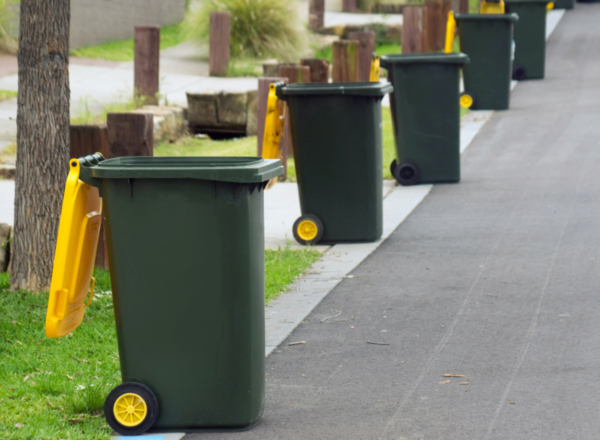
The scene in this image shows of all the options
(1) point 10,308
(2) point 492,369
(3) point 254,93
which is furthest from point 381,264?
(3) point 254,93

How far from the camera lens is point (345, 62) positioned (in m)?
12.1

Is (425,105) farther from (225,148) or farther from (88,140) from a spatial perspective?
(88,140)

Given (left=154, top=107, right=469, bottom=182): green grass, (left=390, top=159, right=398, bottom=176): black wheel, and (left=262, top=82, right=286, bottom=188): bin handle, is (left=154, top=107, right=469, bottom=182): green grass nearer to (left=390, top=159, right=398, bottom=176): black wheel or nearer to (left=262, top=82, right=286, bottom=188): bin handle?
(left=390, top=159, right=398, bottom=176): black wheel

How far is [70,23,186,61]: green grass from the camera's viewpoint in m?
17.2

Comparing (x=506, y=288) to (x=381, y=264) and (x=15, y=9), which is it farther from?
(x=15, y=9)

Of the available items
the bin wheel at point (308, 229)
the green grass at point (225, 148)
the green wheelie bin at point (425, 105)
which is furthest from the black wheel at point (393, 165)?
the bin wheel at point (308, 229)

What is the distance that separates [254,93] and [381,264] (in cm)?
606

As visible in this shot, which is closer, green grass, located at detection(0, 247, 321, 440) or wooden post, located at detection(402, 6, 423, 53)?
green grass, located at detection(0, 247, 321, 440)

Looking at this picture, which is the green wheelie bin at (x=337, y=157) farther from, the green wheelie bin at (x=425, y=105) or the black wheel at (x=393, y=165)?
the black wheel at (x=393, y=165)

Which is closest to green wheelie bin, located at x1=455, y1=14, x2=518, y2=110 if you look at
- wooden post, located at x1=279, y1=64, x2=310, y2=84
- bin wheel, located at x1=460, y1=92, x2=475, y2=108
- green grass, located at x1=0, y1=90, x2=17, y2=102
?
bin wheel, located at x1=460, y1=92, x2=475, y2=108

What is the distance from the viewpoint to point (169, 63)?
1722 cm

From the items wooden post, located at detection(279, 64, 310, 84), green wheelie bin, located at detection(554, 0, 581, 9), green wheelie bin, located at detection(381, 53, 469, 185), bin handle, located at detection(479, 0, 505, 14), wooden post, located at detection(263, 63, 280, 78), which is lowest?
green wheelie bin, located at detection(381, 53, 469, 185)

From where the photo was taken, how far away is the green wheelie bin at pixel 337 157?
6887mm

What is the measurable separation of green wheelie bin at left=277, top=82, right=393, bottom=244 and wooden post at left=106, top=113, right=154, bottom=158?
3.98ft
